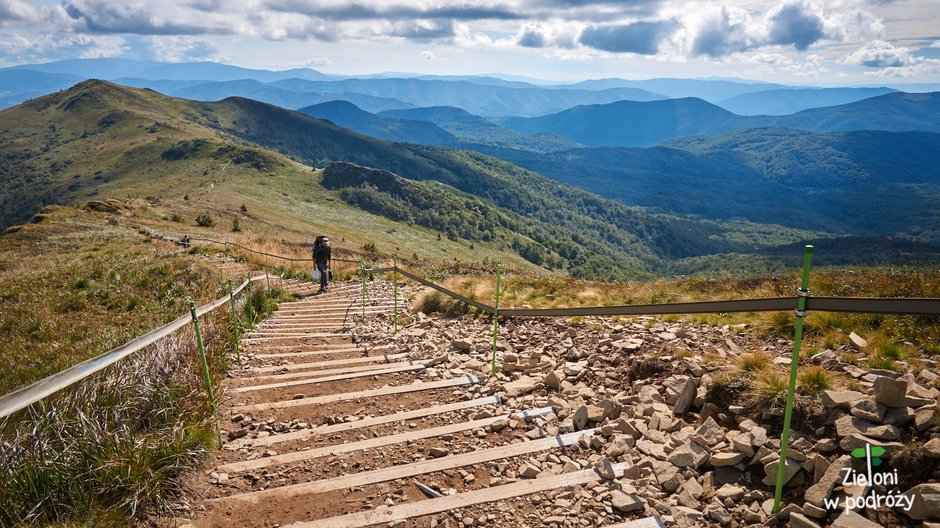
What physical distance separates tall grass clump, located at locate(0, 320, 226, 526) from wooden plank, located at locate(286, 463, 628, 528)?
1.37m

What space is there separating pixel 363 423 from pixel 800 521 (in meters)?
4.23

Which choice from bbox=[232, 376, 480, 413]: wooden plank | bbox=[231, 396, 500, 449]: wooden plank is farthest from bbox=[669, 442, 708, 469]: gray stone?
bbox=[232, 376, 480, 413]: wooden plank

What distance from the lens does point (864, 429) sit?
12.6 feet

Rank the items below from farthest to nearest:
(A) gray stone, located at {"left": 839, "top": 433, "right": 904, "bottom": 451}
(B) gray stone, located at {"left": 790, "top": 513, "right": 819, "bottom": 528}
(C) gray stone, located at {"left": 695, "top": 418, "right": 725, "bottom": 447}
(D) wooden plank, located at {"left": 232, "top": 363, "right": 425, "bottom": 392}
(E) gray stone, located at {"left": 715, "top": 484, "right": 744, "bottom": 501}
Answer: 1. (D) wooden plank, located at {"left": 232, "top": 363, "right": 425, "bottom": 392}
2. (C) gray stone, located at {"left": 695, "top": 418, "right": 725, "bottom": 447}
3. (E) gray stone, located at {"left": 715, "top": 484, "right": 744, "bottom": 501}
4. (A) gray stone, located at {"left": 839, "top": 433, "right": 904, "bottom": 451}
5. (B) gray stone, located at {"left": 790, "top": 513, "right": 819, "bottom": 528}

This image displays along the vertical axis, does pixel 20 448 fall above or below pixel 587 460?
above

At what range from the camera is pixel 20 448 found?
385 cm

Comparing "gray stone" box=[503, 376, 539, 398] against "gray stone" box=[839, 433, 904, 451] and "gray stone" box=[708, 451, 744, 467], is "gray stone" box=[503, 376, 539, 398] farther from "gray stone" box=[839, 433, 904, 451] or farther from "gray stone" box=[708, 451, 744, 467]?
"gray stone" box=[839, 433, 904, 451]

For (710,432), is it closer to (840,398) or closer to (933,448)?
(840,398)

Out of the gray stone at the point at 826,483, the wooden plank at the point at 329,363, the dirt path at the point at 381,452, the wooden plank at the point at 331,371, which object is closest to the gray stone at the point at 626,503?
the dirt path at the point at 381,452

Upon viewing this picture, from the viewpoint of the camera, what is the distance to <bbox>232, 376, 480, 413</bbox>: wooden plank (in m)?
6.24

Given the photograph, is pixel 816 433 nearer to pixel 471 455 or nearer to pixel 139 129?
pixel 471 455

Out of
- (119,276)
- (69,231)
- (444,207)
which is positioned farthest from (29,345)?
(444,207)

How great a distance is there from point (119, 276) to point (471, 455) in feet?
51.5

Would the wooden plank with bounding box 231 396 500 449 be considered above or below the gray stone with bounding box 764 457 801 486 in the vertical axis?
below
